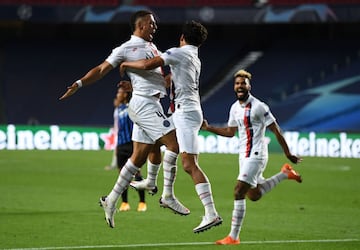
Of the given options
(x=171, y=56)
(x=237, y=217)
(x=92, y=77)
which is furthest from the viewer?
(x=237, y=217)

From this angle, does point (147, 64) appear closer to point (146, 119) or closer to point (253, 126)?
point (146, 119)

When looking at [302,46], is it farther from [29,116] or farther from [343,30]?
[29,116]

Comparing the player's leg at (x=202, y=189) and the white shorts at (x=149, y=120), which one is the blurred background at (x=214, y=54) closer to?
the white shorts at (x=149, y=120)

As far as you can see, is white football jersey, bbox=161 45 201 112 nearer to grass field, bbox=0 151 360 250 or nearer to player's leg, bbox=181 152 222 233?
player's leg, bbox=181 152 222 233

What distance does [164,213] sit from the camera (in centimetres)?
1555

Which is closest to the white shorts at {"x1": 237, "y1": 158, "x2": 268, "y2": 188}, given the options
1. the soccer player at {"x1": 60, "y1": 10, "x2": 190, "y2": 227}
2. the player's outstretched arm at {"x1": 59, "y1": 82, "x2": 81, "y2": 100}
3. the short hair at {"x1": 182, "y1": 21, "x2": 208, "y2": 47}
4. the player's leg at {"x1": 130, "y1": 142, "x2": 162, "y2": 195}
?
the soccer player at {"x1": 60, "y1": 10, "x2": 190, "y2": 227}

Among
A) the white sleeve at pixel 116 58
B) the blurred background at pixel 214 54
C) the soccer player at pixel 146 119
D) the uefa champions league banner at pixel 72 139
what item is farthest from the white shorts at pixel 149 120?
the blurred background at pixel 214 54

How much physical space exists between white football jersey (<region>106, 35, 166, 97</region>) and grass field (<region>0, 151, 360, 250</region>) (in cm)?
182

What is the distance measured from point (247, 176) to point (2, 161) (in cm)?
1712

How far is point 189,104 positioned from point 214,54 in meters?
30.8

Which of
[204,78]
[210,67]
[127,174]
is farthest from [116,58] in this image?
[210,67]

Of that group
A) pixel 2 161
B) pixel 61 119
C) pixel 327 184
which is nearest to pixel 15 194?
pixel 327 184

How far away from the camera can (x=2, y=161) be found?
2758 centimetres

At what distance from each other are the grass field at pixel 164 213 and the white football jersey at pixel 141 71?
1.82 m
